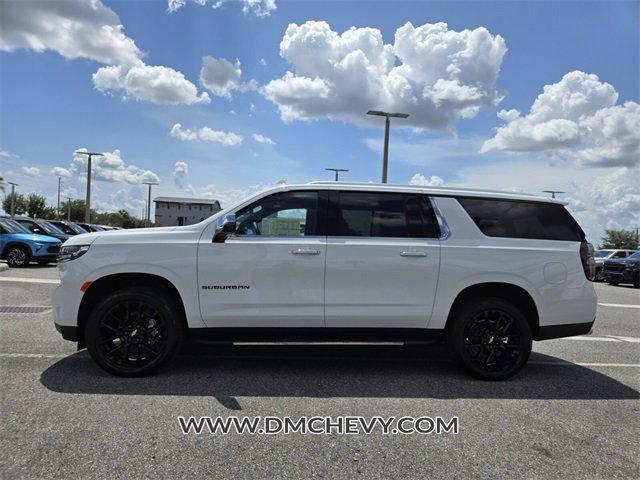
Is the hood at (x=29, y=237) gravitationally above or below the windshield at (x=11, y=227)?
below

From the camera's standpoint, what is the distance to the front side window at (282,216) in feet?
14.9

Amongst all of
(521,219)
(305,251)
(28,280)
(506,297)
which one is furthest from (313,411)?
(28,280)

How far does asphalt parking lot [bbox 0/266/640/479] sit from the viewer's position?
2.98 metres

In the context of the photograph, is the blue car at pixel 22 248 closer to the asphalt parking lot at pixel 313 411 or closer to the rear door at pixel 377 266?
the asphalt parking lot at pixel 313 411

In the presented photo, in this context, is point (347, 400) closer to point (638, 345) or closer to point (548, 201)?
point (548, 201)

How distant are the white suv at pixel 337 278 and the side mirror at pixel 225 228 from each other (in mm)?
13

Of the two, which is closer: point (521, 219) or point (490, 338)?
point (490, 338)

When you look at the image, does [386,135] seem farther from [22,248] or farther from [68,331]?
[68,331]

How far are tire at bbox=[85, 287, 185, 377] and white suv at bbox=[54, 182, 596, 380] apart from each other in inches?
0.4

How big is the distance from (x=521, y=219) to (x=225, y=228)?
293cm

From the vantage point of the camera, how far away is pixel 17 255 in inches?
597

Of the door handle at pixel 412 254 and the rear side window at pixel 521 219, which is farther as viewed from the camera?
the rear side window at pixel 521 219

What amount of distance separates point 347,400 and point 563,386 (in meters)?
2.20

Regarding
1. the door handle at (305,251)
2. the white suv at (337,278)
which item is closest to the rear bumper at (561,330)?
the white suv at (337,278)
